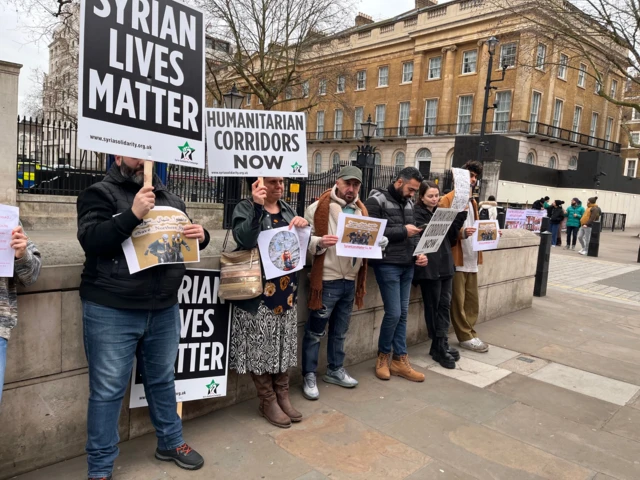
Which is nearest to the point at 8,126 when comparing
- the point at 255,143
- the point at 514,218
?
the point at 255,143

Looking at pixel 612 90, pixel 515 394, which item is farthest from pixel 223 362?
pixel 612 90

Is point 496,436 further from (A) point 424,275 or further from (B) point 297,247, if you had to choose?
(B) point 297,247

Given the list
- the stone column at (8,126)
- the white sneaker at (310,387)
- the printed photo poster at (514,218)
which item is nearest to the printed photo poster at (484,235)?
the white sneaker at (310,387)

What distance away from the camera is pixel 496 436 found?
3.58 m

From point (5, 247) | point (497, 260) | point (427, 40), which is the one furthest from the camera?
point (427, 40)

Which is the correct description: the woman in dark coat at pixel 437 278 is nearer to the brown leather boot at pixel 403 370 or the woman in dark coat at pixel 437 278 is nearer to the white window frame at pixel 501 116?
the brown leather boot at pixel 403 370

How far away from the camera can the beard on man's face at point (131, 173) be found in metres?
2.57

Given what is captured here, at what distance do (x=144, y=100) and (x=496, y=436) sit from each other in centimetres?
337

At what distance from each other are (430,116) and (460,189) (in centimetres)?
4031

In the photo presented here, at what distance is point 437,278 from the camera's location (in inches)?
188

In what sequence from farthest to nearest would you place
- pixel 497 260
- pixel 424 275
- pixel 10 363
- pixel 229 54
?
pixel 229 54, pixel 497 260, pixel 424 275, pixel 10 363

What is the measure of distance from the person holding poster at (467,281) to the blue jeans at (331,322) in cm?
175

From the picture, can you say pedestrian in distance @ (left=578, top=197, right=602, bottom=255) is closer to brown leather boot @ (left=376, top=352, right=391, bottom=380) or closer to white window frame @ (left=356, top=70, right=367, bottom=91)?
brown leather boot @ (left=376, top=352, right=391, bottom=380)

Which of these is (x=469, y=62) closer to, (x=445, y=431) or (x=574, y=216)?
(x=574, y=216)
